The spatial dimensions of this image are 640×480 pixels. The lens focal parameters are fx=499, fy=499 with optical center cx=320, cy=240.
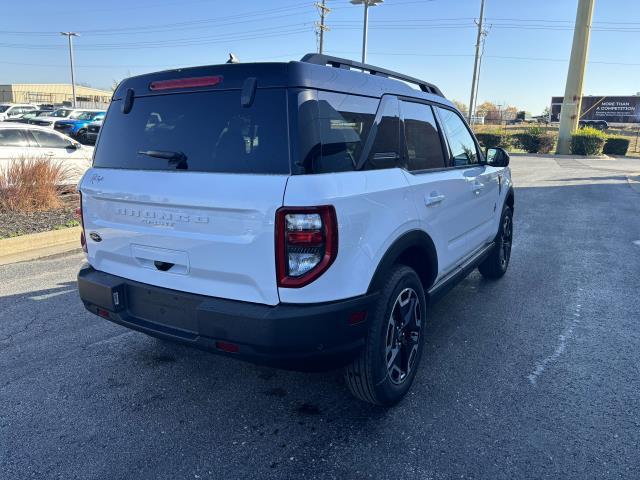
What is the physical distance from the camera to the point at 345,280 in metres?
2.51

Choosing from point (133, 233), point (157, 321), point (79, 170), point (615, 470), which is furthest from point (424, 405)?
point (79, 170)

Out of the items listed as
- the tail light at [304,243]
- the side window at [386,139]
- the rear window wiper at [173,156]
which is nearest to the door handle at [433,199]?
the side window at [386,139]

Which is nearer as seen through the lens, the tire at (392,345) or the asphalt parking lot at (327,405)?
the asphalt parking lot at (327,405)

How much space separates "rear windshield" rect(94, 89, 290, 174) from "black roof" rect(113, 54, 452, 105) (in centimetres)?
6

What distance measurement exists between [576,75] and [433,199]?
32.7 m

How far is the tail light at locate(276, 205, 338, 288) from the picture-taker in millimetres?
2350

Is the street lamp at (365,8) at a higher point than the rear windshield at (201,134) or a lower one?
higher

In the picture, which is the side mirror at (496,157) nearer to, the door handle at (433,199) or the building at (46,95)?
the door handle at (433,199)

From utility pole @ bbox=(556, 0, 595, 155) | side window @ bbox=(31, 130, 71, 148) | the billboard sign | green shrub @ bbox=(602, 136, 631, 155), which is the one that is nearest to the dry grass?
side window @ bbox=(31, 130, 71, 148)

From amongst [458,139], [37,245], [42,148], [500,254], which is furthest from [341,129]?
[42,148]

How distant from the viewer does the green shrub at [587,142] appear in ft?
98.8

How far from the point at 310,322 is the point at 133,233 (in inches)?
47.4

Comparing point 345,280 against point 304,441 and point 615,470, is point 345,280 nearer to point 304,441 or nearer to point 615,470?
point 304,441

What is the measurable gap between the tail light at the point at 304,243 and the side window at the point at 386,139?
0.58 m
